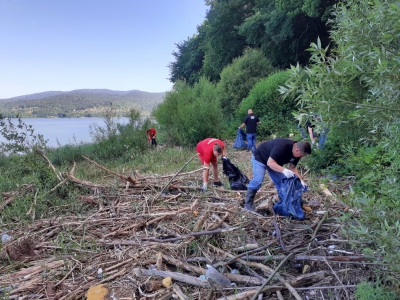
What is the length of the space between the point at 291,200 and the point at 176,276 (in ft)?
6.53

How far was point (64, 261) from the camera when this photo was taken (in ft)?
11.5

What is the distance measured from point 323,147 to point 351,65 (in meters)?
5.45

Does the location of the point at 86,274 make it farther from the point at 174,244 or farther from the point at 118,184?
the point at 118,184

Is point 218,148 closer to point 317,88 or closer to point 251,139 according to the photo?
point 317,88

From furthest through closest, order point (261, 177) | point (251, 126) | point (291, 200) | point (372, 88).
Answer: point (251, 126) < point (261, 177) < point (291, 200) < point (372, 88)

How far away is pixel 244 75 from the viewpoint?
61.6ft

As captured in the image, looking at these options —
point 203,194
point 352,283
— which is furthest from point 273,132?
point 352,283

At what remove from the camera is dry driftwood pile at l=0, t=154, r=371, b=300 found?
289cm

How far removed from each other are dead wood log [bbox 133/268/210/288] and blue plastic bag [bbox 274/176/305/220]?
1771 mm

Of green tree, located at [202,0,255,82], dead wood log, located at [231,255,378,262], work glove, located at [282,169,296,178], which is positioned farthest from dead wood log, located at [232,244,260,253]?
green tree, located at [202,0,255,82]

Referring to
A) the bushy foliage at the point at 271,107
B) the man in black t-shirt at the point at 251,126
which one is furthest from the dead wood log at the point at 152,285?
the bushy foliage at the point at 271,107

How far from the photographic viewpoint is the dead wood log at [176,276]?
9.68ft

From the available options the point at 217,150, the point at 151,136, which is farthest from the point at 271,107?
the point at 217,150

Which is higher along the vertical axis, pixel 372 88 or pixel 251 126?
pixel 372 88
